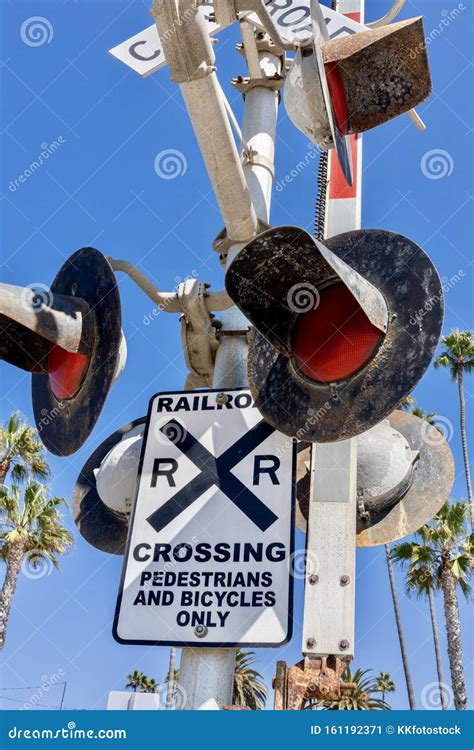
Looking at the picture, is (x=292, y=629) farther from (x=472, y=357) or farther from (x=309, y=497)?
(x=472, y=357)

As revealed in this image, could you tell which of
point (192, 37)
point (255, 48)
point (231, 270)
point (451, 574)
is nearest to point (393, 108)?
point (192, 37)

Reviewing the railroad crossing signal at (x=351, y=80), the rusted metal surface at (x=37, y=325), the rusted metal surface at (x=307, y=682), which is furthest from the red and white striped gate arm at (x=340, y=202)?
the rusted metal surface at (x=307, y=682)

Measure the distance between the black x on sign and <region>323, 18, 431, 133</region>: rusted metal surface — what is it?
1270mm

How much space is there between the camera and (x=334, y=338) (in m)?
2.57

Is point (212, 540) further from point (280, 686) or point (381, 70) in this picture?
point (381, 70)

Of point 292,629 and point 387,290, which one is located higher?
point 387,290

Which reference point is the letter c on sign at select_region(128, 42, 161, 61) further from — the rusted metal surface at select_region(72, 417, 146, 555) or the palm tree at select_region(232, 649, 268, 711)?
the palm tree at select_region(232, 649, 268, 711)

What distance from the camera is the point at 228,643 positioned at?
261 cm

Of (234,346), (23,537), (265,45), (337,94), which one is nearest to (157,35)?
(265,45)

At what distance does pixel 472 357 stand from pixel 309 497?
108 feet

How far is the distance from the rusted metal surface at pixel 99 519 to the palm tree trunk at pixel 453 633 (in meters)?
22.6

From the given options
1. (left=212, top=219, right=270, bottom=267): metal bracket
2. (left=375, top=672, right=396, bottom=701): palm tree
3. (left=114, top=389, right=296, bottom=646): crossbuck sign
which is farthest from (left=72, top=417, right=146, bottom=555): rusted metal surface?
(left=375, top=672, right=396, bottom=701): palm tree

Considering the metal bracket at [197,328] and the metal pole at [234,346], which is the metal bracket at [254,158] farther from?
the metal bracket at [197,328]

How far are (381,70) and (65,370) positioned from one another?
1.65 m
